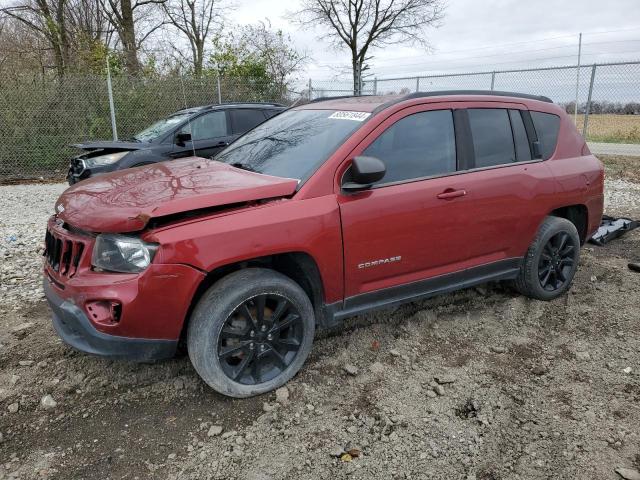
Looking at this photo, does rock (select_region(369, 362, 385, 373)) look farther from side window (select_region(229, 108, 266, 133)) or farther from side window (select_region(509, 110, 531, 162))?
side window (select_region(229, 108, 266, 133))

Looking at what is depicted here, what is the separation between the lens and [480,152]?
12.0 ft

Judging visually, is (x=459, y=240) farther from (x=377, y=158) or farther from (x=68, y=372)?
(x=68, y=372)

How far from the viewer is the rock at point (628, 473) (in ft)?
7.58

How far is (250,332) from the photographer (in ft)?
9.29

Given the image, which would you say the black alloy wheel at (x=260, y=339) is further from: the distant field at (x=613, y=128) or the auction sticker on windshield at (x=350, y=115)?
the distant field at (x=613, y=128)

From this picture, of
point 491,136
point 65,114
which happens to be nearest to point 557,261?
point 491,136

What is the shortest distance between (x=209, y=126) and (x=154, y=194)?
19.2ft

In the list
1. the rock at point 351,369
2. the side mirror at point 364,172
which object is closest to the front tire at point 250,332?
the rock at point 351,369

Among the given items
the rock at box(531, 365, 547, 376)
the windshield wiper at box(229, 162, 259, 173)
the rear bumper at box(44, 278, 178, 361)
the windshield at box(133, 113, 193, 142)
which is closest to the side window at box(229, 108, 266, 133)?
the windshield at box(133, 113, 193, 142)

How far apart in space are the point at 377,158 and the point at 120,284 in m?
1.69

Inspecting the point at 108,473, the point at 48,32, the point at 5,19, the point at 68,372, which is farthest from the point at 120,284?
the point at 5,19

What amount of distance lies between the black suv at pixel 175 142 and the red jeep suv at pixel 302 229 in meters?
4.08

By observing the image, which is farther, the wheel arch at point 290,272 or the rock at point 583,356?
the rock at point 583,356

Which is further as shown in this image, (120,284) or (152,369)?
(152,369)
